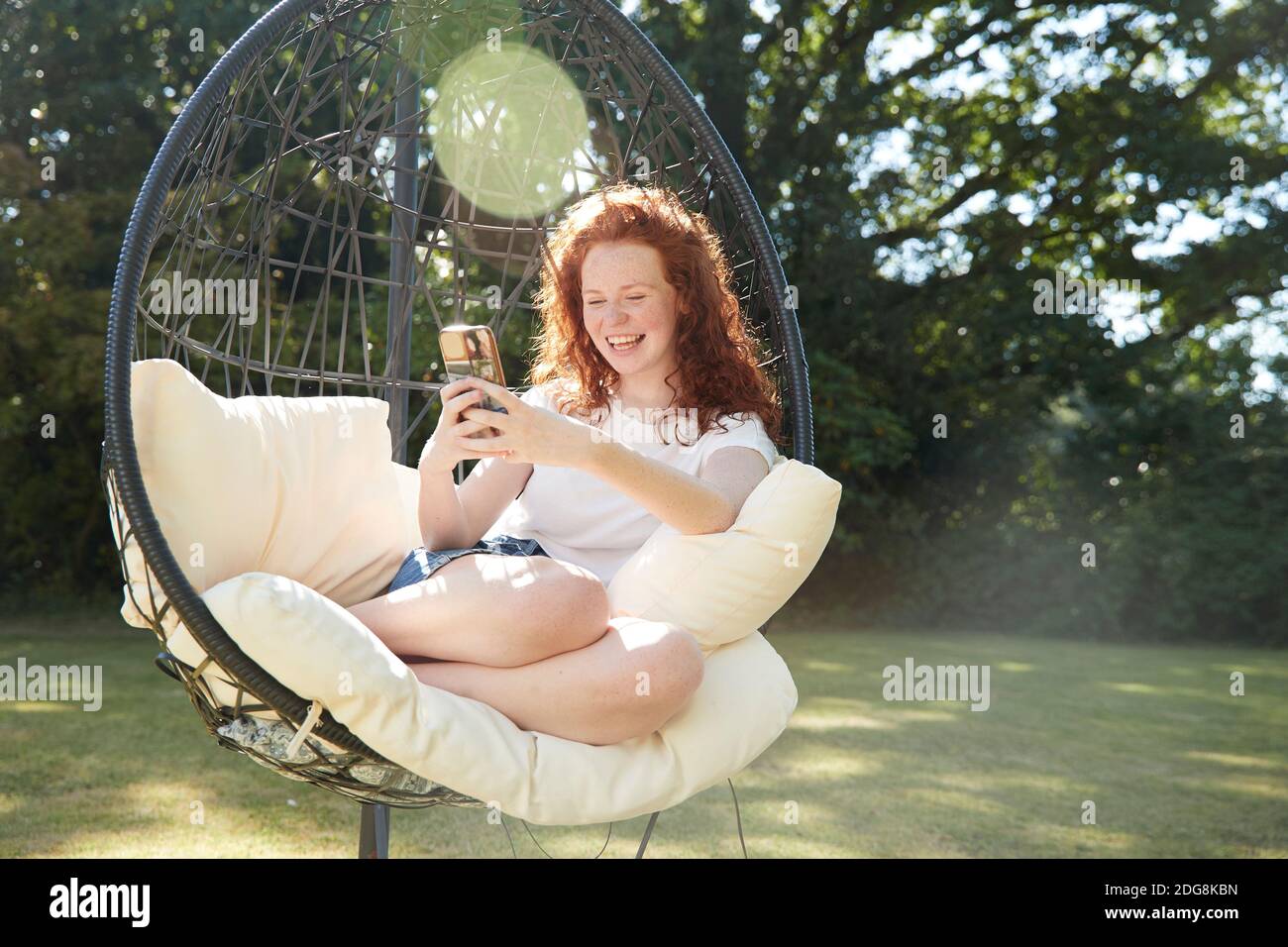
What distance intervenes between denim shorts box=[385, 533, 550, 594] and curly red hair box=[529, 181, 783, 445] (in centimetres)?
32

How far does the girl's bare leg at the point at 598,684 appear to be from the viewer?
1.40m

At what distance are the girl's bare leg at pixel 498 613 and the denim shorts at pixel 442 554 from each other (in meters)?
0.08

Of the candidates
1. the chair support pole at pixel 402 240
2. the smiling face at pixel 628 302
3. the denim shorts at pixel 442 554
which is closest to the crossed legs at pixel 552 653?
the denim shorts at pixel 442 554

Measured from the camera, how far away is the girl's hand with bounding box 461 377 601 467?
143 cm

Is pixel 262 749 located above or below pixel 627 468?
below

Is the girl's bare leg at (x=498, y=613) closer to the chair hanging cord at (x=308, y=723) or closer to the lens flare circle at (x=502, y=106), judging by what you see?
the chair hanging cord at (x=308, y=723)

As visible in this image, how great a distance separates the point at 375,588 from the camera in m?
1.74

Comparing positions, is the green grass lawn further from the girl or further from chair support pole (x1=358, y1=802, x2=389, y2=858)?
the girl

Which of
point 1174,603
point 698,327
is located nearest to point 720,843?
point 698,327

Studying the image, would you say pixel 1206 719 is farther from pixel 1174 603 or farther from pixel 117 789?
pixel 117 789

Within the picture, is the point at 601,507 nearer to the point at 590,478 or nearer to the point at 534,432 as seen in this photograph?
the point at 590,478

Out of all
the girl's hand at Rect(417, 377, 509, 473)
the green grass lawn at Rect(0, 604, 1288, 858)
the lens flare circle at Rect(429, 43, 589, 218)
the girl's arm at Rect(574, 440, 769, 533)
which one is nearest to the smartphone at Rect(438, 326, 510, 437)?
the girl's hand at Rect(417, 377, 509, 473)

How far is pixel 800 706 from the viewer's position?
174 inches

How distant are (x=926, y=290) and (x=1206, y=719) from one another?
11.9 feet
